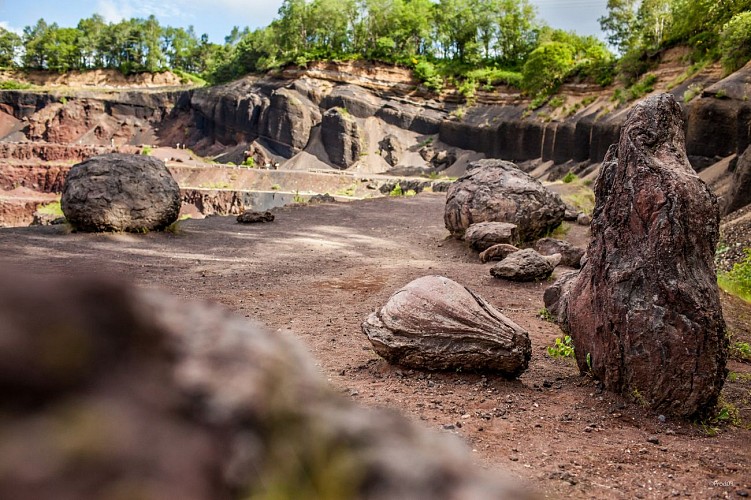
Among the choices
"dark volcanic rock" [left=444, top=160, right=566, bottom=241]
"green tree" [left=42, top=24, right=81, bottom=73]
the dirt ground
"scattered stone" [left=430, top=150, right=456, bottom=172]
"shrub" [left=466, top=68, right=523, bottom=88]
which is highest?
"green tree" [left=42, top=24, right=81, bottom=73]

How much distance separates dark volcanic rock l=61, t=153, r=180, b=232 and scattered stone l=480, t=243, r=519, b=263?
6201mm

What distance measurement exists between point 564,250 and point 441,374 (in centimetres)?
608

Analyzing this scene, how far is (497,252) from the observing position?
9.34 metres

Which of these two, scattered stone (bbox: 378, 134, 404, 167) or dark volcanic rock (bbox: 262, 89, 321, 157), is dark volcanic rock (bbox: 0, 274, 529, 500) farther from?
dark volcanic rock (bbox: 262, 89, 321, 157)

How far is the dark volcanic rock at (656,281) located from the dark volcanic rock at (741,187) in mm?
9580

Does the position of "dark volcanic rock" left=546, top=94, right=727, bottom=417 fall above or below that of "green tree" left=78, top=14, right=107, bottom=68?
below

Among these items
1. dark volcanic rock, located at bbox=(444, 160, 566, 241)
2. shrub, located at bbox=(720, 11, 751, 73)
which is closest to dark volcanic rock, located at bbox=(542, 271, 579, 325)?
dark volcanic rock, located at bbox=(444, 160, 566, 241)

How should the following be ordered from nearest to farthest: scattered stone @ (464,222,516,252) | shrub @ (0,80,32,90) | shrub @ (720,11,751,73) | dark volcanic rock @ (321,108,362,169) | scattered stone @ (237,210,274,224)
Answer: scattered stone @ (464,222,516,252) → scattered stone @ (237,210,274,224) → shrub @ (720,11,751,73) → dark volcanic rock @ (321,108,362,169) → shrub @ (0,80,32,90)

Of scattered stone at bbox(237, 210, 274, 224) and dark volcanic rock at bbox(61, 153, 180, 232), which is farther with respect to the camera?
scattered stone at bbox(237, 210, 274, 224)

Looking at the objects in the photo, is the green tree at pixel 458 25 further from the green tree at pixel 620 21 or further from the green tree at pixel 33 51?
the green tree at pixel 33 51

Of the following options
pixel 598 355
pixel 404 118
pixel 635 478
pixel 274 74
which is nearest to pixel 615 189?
pixel 598 355

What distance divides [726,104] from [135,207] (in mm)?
17270

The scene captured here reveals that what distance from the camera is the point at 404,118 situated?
45.8 meters

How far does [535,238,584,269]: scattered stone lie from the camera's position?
915 centimetres
